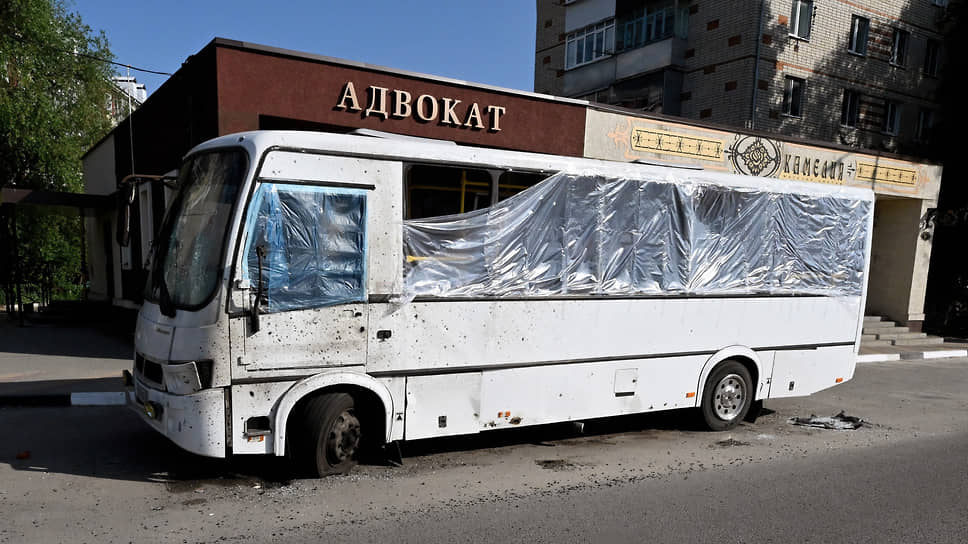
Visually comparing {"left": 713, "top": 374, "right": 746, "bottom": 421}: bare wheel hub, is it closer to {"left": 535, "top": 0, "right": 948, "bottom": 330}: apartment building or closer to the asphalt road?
the asphalt road

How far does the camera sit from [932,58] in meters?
24.1

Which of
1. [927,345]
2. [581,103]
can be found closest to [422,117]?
[581,103]

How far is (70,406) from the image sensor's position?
7.13 m

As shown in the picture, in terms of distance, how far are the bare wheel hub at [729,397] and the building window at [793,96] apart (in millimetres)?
16546

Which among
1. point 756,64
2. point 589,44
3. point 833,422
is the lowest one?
point 833,422

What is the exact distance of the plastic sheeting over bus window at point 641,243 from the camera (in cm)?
542

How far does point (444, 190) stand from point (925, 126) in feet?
88.8

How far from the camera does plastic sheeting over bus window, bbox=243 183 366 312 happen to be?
4.58 m

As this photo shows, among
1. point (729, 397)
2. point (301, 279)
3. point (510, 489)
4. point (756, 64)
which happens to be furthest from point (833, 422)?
point (756, 64)

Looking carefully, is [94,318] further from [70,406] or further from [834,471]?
[834,471]

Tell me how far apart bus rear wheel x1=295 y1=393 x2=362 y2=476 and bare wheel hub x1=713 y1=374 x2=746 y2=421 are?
4.35 m

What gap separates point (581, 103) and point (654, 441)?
7917 mm

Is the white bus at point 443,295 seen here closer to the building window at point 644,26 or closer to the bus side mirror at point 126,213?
the bus side mirror at point 126,213

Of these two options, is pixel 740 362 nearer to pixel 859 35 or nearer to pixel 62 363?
pixel 62 363
